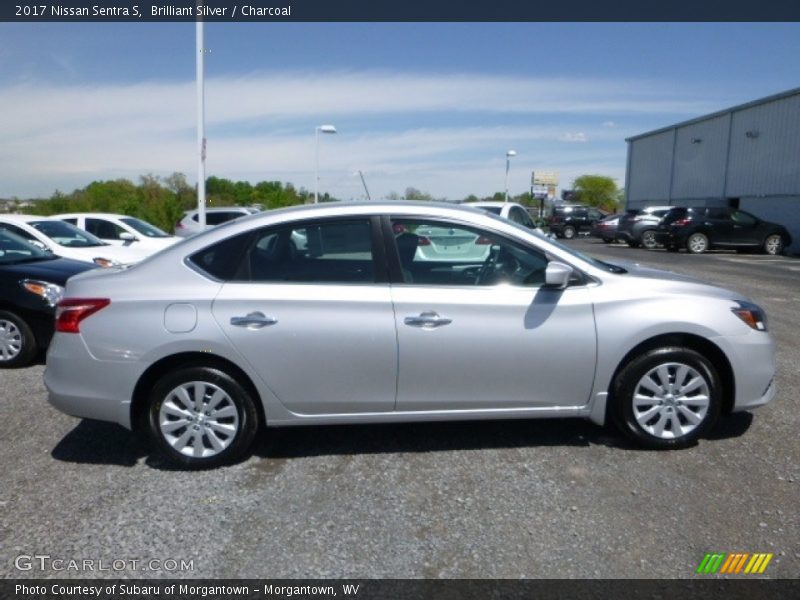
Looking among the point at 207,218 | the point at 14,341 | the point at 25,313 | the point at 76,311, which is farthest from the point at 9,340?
the point at 207,218

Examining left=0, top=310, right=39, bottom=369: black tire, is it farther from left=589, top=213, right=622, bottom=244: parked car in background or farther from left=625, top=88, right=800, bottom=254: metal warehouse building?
left=625, top=88, right=800, bottom=254: metal warehouse building

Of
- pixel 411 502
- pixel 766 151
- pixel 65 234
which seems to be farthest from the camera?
pixel 766 151

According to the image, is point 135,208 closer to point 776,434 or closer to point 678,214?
point 678,214

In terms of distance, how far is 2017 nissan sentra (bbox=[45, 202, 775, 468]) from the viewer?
12.9ft

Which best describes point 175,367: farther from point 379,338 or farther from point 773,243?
point 773,243

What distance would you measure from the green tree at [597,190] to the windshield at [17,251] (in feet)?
243

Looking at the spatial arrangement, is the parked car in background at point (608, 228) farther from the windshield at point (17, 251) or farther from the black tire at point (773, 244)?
the windshield at point (17, 251)

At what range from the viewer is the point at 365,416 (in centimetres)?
407

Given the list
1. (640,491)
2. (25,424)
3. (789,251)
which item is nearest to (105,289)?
(25,424)

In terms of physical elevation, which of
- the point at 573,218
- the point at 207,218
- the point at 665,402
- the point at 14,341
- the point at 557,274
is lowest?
the point at 14,341

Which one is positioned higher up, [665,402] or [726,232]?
[726,232]

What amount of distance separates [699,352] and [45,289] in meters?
5.89

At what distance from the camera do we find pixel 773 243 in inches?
921

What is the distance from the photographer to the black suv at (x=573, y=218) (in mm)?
34281
